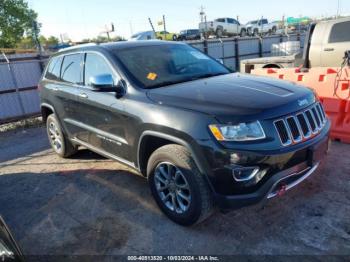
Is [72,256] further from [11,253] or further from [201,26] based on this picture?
[201,26]

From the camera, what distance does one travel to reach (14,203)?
4.46 metres

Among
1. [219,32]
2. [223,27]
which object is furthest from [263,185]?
[223,27]

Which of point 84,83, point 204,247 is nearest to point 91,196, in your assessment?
point 84,83

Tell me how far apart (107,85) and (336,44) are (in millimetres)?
5641

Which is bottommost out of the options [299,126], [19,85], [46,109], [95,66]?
[19,85]

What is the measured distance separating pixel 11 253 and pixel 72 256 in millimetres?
1172

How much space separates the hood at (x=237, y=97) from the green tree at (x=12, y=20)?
49.0 m

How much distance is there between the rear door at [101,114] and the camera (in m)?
3.93

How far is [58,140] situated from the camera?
582 cm

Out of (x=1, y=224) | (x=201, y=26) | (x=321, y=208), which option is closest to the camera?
(x=1, y=224)

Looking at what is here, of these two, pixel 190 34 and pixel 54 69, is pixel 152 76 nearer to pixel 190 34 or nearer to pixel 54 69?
pixel 54 69

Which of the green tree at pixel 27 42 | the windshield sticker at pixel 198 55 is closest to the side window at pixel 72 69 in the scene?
the windshield sticker at pixel 198 55

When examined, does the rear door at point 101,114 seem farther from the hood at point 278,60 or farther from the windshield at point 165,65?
the hood at point 278,60

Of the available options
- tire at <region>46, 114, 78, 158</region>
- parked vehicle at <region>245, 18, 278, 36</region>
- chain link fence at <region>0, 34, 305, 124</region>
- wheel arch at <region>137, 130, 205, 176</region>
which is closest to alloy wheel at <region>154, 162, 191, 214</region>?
wheel arch at <region>137, 130, 205, 176</region>
